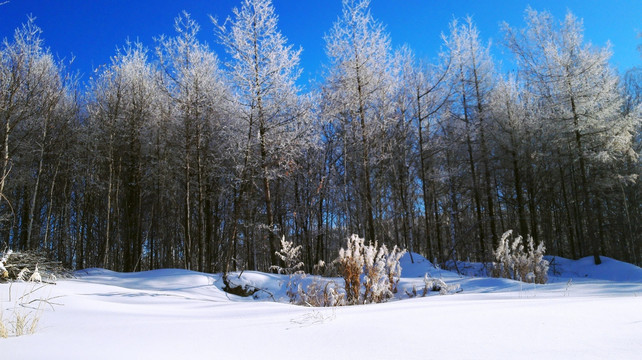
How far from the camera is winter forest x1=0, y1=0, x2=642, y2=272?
1072 cm

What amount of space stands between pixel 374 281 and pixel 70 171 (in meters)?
13.8

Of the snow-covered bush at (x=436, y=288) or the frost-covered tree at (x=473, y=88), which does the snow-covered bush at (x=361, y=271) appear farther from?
the frost-covered tree at (x=473, y=88)

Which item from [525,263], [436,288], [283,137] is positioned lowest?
[436,288]

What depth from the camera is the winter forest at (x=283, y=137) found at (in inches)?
422

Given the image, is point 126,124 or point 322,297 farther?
point 126,124

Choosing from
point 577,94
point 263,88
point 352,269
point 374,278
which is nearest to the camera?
point 374,278

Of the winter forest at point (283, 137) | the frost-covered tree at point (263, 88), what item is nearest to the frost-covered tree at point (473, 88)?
the winter forest at point (283, 137)

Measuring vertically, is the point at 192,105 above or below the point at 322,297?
above

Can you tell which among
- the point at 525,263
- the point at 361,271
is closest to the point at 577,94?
the point at 525,263

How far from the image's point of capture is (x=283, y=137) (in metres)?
10.7


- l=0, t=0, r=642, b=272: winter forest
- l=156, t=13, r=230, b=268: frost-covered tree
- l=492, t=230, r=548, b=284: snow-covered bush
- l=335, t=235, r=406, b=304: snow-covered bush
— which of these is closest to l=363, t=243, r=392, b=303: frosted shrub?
l=335, t=235, r=406, b=304: snow-covered bush

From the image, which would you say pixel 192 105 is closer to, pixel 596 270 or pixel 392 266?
pixel 392 266

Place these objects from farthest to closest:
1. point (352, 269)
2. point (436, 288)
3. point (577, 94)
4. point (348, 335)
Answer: point (577, 94)
point (436, 288)
point (352, 269)
point (348, 335)

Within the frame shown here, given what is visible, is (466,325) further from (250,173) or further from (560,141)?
(560,141)
